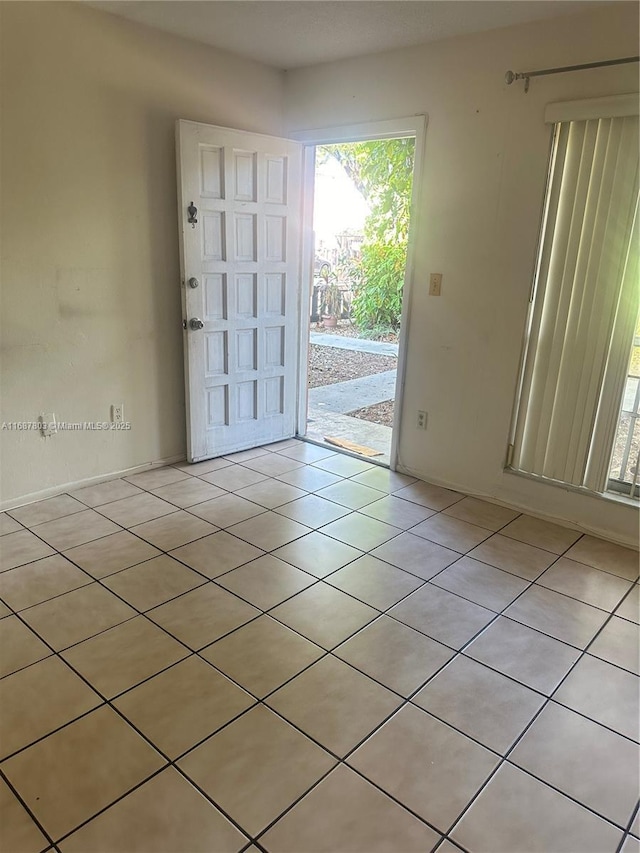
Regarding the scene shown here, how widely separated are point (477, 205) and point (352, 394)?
291cm

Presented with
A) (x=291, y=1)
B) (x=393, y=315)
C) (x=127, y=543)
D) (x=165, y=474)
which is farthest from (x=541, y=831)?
(x=393, y=315)

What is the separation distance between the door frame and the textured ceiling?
395 millimetres

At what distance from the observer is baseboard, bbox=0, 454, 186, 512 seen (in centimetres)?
304

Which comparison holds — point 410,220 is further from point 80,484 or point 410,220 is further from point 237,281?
point 80,484

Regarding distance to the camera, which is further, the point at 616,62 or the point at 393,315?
the point at 393,315

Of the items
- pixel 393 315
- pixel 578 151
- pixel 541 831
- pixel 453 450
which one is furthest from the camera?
pixel 393 315

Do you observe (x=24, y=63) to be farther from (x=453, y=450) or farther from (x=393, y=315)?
(x=393, y=315)

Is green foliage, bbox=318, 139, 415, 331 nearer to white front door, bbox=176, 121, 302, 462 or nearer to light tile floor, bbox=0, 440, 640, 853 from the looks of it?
white front door, bbox=176, 121, 302, 462

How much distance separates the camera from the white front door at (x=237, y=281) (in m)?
3.36

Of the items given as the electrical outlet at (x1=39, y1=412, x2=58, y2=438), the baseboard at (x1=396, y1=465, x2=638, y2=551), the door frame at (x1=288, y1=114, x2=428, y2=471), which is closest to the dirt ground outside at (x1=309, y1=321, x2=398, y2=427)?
the door frame at (x1=288, y1=114, x2=428, y2=471)

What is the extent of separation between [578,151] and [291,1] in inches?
57.9

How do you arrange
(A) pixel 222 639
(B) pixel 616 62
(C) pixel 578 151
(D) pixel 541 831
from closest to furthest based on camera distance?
1. (D) pixel 541 831
2. (A) pixel 222 639
3. (B) pixel 616 62
4. (C) pixel 578 151

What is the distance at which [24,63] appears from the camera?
265cm

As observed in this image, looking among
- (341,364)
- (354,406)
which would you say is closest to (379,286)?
(341,364)
